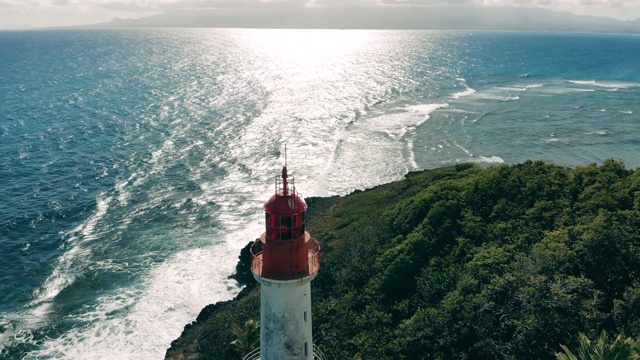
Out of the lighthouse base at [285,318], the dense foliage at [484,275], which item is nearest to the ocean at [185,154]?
the dense foliage at [484,275]

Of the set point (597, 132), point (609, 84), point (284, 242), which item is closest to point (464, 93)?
point (597, 132)

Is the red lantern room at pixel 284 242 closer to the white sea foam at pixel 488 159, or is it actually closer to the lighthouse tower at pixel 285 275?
the lighthouse tower at pixel 285 275

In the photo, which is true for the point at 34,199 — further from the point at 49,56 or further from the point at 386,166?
the point at 49,56

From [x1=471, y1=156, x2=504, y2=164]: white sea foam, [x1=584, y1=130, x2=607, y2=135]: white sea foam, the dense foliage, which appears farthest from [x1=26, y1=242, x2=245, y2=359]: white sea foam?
[x1=584, y1=130, x2=607, y2=135]: white sea foam

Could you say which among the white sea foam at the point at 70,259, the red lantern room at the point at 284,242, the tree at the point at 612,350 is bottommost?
the white sea foam at the point at 70,259

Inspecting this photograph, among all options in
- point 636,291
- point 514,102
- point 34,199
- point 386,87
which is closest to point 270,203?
point 636,291

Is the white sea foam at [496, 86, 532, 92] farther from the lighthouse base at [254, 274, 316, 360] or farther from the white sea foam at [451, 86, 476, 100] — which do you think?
the lighthouse base at [254, 274, 316, 360]

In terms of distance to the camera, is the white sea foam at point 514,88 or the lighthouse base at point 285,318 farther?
the white sea foam at point 514,88

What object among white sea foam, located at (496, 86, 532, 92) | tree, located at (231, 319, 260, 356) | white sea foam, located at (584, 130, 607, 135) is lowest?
tree, located at (231, 319, 260, 356)

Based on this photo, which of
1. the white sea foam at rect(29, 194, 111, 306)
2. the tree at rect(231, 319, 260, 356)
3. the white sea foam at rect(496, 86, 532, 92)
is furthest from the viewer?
the white sea foam at rect(496, 86, 532, 92)
